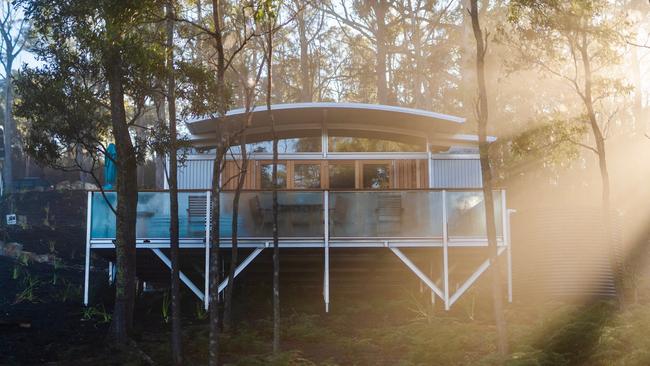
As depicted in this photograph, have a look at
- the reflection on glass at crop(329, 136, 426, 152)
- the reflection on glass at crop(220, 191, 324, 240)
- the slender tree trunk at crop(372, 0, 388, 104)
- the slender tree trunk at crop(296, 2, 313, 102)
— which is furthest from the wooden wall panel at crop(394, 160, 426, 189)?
the slender tree trunk at crop(296, 2, 313, 102)

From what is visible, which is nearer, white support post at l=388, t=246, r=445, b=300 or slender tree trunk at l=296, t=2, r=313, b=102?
white support post at l=388, t=246, r=445, b=300

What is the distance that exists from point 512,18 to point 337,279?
23.5 feet

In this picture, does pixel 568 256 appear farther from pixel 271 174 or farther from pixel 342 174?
pixel 271 174

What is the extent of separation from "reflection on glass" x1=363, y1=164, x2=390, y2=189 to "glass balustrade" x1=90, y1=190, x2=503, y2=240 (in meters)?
3.52

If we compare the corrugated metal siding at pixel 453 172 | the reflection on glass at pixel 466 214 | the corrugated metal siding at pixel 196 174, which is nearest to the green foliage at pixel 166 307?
the corrugated metal siding at pixel 196 174

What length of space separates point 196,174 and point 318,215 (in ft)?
14.2

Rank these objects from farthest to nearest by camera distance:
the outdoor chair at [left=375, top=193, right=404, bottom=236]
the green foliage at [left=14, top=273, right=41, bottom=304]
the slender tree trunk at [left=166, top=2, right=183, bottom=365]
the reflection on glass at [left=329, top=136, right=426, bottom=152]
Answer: the reflection on glass at [left=329, top=136, right=426, bottom=152] → the green foliage at [left=14, top=273, right=41, bottom=304] → the outdoor chair at [left=375, top=193, right=404, bottom=236] → the slender tree trunk at [left=166, top=2, right=183, bottom=365]

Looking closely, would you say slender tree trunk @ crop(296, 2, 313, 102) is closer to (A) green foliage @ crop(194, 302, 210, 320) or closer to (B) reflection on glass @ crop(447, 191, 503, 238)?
(A) green foliage @ crop(194, 302, 210, 320)

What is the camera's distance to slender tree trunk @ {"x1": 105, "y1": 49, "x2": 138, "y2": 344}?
13930mm

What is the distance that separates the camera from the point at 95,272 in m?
23.4

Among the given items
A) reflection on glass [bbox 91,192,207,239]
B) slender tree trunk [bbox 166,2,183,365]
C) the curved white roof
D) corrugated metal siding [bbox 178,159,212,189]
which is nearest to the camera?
slender tree trunk [bbox 166,2,183,365]

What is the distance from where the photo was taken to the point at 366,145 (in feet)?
64.3

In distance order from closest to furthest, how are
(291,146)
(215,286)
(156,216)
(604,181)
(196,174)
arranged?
(215,286)
(604,181)
(156,216)
(196,174)
(291,146)

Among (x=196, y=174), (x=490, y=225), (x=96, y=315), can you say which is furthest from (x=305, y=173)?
(x=490, y=225)
